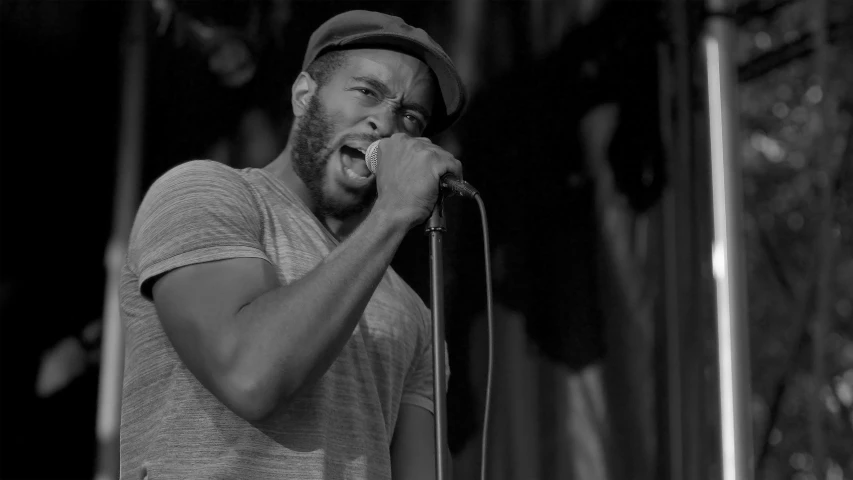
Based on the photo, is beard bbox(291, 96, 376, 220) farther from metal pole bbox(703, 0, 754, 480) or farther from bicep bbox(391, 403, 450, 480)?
metal pole bbox(703, 0, 754, 480)

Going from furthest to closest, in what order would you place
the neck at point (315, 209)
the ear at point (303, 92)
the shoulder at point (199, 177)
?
the ear at point (303, 92) → the neck at point (315, 209) → the shoulder at point (199, 177)

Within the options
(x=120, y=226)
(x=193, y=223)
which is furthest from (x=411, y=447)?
(x=120, y=226)

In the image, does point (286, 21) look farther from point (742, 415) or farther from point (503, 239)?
point (742, 415)

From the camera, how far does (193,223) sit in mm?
1601

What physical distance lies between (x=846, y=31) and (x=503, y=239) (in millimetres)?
1446

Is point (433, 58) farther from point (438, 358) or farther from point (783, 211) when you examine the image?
point (783, 211)

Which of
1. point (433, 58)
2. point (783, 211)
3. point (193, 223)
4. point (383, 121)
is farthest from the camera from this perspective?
point (783, 211)

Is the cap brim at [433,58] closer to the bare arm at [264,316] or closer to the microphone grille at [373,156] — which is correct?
the microphone grille at [373,156]

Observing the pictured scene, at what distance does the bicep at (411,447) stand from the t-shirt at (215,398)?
16 centimetres

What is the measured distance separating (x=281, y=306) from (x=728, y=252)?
4.62 feet

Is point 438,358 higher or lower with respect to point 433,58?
lower

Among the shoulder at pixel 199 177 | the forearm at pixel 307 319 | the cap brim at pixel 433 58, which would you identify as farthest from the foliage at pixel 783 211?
the forearm at pixel 307 319

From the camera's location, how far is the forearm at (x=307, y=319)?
4.76 ft

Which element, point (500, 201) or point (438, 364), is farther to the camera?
point (500, 201)
